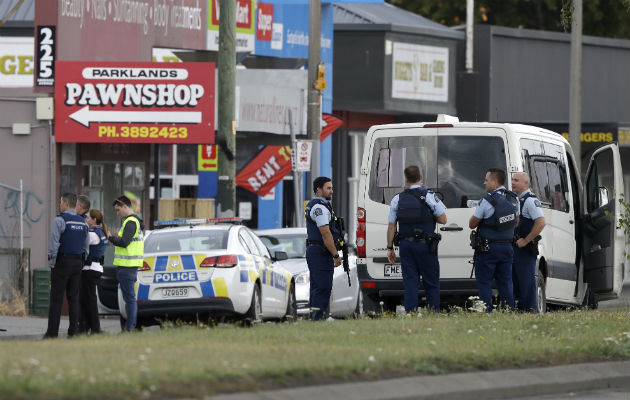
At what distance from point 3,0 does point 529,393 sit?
60.9ft

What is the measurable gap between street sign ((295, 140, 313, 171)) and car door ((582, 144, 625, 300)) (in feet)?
17.9

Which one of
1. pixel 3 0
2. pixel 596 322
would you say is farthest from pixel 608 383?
pixel 3 0

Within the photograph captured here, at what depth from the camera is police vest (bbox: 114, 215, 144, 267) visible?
1583cm

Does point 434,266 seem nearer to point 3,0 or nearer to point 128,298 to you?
point 128,298

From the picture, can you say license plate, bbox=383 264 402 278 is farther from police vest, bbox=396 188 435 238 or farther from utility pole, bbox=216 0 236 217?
utility pole, bbox=216 0 236 217

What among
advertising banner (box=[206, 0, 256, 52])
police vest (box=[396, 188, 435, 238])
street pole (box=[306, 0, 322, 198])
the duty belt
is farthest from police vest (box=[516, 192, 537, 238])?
advertising banner (box=[206, 0, 256, 52])

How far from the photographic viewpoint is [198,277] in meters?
16.1

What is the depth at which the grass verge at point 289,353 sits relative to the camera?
877 centimetres

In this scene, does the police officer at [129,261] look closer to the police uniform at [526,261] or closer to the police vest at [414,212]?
the police vest at [414,212]

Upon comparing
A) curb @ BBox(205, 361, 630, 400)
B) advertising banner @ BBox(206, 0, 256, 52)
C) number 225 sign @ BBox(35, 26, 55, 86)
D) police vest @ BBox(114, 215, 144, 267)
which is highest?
advertising banner @ BBox(206, 0, 256, 52)

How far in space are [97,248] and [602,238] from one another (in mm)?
6239

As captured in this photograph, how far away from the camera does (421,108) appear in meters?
36.2

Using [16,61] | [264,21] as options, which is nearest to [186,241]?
[16,61]

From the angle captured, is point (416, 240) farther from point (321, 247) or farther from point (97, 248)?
point (97, 248)
